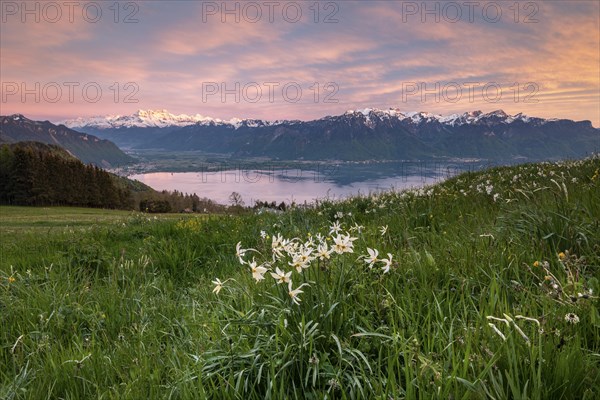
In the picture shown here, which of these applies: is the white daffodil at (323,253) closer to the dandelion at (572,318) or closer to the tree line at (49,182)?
the dandelion at (572,318)

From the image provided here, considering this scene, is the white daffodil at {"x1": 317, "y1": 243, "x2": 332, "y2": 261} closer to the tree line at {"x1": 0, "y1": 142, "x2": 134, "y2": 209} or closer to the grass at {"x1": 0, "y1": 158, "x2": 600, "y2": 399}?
the grass at {"x1": 0, "y1": 158, "x2": 600, "y2": 399}

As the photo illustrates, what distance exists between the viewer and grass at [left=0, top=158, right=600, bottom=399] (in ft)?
6.45

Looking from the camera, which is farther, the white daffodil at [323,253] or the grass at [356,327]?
the white daffodil at [323,253]

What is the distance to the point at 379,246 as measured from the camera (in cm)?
450

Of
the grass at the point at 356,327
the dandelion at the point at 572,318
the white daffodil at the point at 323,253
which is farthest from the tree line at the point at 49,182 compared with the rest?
the dandelion at the point at 572,318

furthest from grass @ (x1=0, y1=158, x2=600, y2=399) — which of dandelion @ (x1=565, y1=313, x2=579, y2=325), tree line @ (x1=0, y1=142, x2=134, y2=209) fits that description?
tree line @ (x1=0, y1=142, x2=134, y2=209)

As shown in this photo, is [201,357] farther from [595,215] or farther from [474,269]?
[595,215]

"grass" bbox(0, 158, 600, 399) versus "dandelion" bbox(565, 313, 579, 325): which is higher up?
"dandelion" bbox(565, 313, 579, 325)

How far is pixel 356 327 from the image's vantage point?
253cm

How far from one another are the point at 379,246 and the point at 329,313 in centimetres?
206

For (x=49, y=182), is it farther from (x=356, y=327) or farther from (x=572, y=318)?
(x=572, y=318)

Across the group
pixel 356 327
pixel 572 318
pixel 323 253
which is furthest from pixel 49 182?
pixel 572 318

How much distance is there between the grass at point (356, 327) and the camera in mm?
1966

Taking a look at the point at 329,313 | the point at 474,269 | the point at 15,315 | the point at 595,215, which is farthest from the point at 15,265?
the point at 595,215
